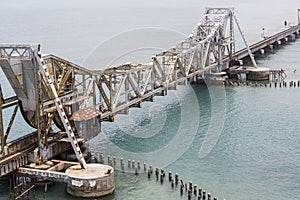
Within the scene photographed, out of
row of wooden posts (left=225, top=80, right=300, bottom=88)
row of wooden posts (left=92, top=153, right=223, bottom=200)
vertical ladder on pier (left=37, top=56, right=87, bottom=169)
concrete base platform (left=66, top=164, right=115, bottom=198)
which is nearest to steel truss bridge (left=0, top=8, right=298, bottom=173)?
vertical ladder on pier (left=37, top=56, right=87, bottom=169)

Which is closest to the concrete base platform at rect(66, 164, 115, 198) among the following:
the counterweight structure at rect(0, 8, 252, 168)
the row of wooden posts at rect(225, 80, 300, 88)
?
the counterweight structure at rect(0, 8, 252, 168)

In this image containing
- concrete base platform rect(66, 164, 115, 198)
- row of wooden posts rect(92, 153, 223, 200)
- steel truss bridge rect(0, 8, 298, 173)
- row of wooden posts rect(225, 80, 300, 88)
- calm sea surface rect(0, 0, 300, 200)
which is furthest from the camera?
row of wooden posts rect(225, 80, 300, 88)

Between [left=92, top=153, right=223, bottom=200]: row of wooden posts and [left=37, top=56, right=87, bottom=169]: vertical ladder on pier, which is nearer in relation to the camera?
[left=92, top=153, right=223, bottom=200]: row of wooden posts

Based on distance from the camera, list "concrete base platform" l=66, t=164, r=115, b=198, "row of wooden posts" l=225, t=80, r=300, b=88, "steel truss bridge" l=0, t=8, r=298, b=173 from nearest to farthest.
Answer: "concrete base platform" l=66, t=164, r=115, b=198
"steel truss bridge" l=0, t=8, r=298, b=173
"row of wooden posts" l=225, t=80, r=300, b=88

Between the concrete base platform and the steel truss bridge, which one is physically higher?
the steel truss bridge

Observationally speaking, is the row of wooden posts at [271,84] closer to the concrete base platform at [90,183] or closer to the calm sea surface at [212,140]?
the calm sea surface at [212,140]

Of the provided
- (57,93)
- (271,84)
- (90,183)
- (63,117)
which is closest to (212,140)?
(57,93)

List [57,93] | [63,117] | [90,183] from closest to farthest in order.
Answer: [90,183] → [63,117] → [57,93]

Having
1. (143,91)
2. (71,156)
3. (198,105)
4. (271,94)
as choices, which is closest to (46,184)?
(71,156)

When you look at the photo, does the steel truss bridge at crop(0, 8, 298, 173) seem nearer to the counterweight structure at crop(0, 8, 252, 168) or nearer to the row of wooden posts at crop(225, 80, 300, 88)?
the counterweight structure at crop(0, 8, 252, 168)

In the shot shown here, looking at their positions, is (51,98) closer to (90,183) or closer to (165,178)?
(90,183)

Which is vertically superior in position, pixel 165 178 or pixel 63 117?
pixel 63 117
